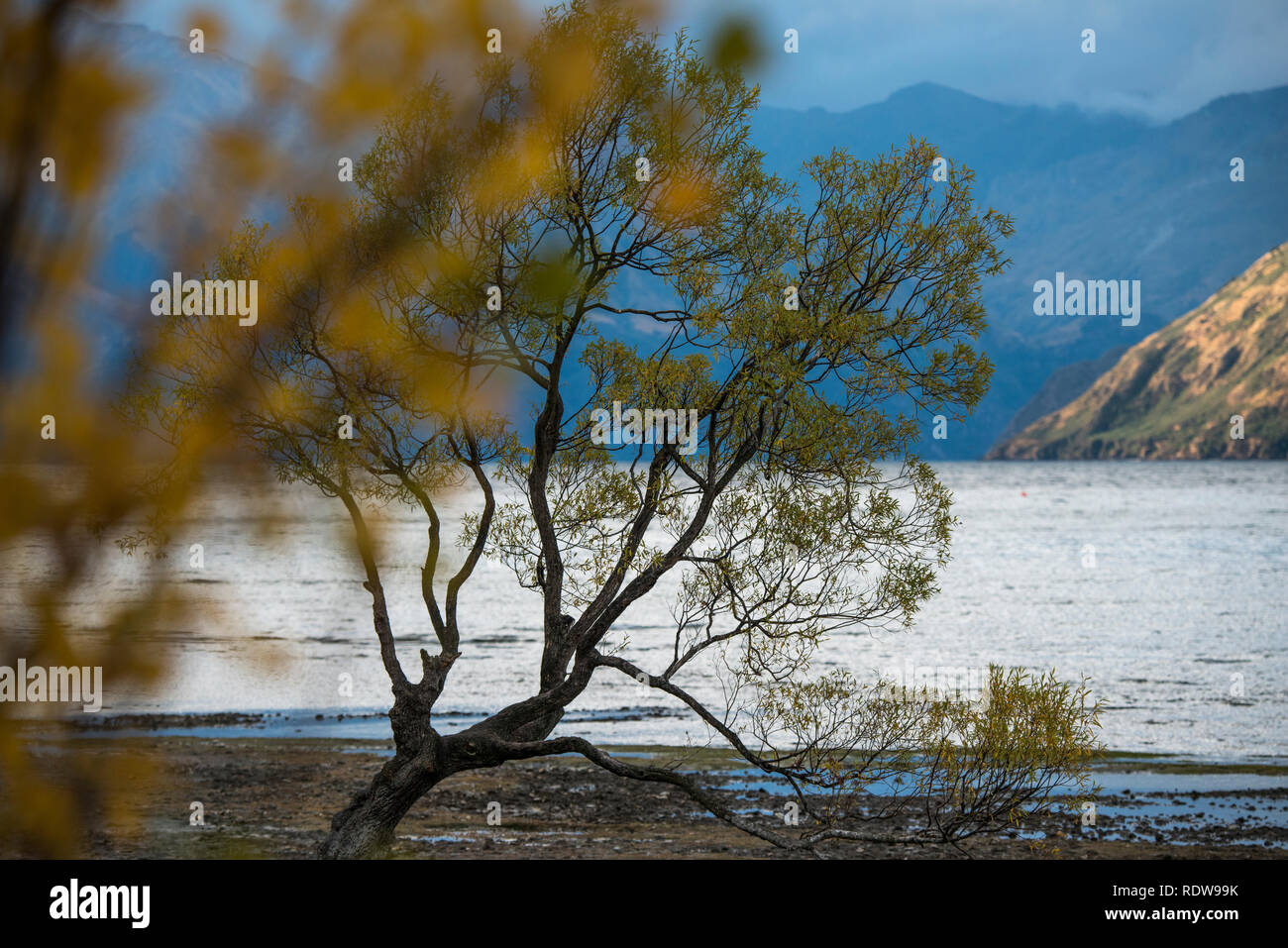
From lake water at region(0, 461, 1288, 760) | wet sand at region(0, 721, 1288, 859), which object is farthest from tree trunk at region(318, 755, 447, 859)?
wet sand at region(0, 721, 1288, 859)

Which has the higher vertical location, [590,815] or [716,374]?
[716,374]

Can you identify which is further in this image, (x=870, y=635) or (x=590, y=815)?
(x=870, y=635)

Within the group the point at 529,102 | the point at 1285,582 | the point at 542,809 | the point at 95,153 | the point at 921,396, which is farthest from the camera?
the point at 1285,582

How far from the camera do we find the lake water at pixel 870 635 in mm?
1796

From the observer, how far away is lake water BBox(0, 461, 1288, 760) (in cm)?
180

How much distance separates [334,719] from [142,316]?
41423 mm

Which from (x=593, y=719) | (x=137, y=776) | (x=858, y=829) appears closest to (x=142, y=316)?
(x=137, y=776)

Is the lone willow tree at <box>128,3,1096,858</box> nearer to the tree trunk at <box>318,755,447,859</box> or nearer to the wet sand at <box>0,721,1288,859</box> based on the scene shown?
the tree trunk at <box>318,755,447,859</box>

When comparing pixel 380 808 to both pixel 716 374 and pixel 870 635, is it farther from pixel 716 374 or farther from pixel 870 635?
pixel 870 635

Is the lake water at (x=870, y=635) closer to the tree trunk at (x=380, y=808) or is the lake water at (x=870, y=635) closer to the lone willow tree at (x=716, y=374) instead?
the tree trunk at (x=380, y=808)

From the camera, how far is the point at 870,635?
41.6 m

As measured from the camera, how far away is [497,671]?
51562 millimetres

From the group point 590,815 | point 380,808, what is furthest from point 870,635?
point 380,808

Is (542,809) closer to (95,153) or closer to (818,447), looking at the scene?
(818,447)
